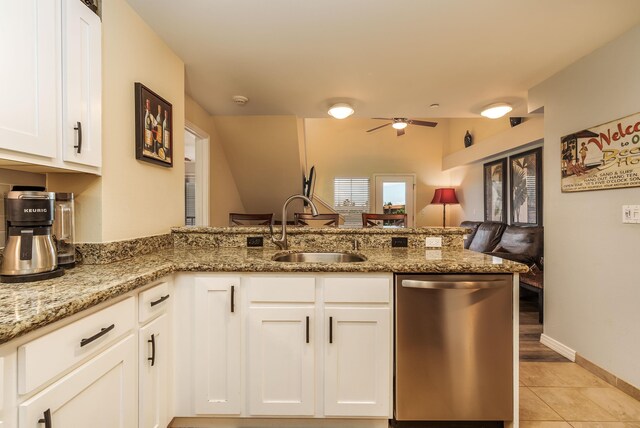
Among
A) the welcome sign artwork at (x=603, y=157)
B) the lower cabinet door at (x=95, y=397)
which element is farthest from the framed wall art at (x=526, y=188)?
the lower cabinet door at (x=95, y=397)

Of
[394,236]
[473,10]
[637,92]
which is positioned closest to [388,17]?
[473,10]

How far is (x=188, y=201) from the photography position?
17.4 feet

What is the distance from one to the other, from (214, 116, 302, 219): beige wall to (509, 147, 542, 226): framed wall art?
3.25m

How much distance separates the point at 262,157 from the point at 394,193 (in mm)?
3579

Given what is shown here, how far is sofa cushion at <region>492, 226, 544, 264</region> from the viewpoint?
3565 mm

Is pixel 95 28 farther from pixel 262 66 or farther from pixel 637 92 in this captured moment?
pixel 637 92

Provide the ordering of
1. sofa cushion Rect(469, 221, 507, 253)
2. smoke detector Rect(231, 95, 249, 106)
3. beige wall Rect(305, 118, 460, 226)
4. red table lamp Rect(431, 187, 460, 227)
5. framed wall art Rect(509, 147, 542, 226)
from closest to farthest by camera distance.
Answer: smoke detector Rect(231, 95, 249, 106) < framed wall art Rect(509, 147, 542, 226) < sofa cushion Rect(469, 221, 507, 253) < red table lamp Rect(431, 187, 460, 227) < beige wall Rect(305, 118, 460, 226)

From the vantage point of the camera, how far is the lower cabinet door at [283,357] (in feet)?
5.07

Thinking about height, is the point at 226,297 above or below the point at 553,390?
above

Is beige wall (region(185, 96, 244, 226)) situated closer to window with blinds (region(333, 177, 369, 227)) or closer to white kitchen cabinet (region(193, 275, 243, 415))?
white kitchen cabinet (region(193, 275, 243, 415))

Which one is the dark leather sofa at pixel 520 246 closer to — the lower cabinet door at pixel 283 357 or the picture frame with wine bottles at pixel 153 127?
the lower cabinet door at pixel 283 357

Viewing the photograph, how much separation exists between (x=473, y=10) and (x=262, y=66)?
1.46m

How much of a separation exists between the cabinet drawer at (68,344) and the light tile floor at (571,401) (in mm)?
2134

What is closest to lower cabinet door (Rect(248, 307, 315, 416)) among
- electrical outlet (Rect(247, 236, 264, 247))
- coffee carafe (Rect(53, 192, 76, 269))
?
electrical outlet (Rect(247, 236, 264, 247))
